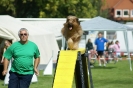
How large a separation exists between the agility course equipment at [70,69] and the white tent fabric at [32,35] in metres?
13.0

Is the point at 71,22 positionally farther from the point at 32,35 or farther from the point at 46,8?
the point at 46,8

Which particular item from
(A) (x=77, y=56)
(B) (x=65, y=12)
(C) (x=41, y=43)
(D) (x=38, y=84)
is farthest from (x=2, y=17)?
(B) (x=65, y=12)

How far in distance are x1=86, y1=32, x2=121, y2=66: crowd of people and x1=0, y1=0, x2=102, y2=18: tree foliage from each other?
47.2 feet

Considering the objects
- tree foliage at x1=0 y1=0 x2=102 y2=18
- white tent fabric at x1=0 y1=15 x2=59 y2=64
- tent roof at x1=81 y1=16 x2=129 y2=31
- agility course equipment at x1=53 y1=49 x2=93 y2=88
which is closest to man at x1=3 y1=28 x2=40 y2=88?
agility course equipment at x1=53 y1=49 x2=93 y2=88

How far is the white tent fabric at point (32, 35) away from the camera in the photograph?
88.1 feet

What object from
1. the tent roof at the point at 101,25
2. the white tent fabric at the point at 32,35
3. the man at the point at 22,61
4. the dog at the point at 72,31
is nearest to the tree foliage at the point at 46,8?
the white tent fabric at the point at 32,35

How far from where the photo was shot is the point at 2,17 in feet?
96.4

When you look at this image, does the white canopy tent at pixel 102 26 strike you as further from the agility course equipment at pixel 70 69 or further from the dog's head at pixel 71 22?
the dog's head at pixel 71 22

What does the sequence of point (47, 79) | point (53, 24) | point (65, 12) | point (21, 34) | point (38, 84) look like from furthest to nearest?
1. point (65, 12)
2. point (53, 24)
3. point (47, 79)
4. point (38, 84)
5. point (21, 34)

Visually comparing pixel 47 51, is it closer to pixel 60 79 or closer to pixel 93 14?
pixel 60 79

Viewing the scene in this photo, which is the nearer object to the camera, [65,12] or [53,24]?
[53,24]

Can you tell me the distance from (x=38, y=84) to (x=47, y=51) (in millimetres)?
11059

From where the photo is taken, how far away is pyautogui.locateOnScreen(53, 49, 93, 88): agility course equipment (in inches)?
470

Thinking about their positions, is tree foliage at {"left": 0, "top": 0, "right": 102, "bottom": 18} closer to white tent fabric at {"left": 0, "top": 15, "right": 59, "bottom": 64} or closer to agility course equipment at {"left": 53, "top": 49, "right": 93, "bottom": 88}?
white tent fabric at {"left": 0, "top": 15, "right": 59, "bottom": 64}
